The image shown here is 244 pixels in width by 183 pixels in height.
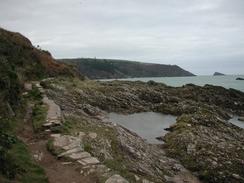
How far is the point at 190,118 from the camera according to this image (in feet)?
85.3

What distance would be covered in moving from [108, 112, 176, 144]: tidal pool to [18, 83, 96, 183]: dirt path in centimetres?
811

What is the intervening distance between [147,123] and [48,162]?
51.8 ft

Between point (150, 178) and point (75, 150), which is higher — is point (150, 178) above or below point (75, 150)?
below

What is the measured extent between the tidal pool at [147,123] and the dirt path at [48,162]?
811cm

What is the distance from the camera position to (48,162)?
12.1 metres

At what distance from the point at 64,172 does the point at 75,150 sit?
1615 millimetres

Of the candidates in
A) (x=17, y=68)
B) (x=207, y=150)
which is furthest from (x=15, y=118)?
(x=17, y=68)

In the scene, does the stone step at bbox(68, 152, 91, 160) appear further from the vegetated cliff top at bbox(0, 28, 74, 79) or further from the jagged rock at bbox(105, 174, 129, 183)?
the vegetated cliff top at bbox(0, 28, 74, 79)

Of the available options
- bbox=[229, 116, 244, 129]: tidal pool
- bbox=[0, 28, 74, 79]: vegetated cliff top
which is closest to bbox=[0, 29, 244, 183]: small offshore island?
bbox=[0, 28, 74, 79]: vegetated cliff top

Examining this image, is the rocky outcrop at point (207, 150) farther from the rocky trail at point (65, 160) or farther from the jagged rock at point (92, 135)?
the rocky trail at point (65, 160)

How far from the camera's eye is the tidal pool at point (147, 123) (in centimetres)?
2316

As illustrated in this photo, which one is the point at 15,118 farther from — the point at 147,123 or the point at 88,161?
the point at 147,123

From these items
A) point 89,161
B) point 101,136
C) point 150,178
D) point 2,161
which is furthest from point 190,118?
point 2,161

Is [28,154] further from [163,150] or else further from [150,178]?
[163,150]
